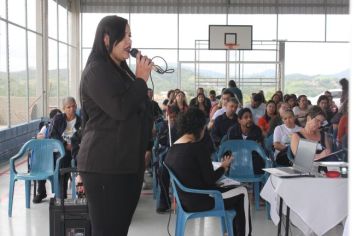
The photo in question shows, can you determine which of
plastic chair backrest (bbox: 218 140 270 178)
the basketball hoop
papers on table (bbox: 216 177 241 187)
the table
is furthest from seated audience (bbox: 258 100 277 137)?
the basketball hoop

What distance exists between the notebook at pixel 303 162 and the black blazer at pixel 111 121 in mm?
1679

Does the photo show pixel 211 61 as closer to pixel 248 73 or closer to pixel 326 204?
pixel 248 73

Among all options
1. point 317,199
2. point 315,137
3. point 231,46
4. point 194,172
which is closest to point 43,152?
point 194,172

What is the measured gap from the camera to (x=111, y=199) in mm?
1767

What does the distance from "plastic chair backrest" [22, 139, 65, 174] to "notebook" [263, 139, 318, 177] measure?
96.1 inches

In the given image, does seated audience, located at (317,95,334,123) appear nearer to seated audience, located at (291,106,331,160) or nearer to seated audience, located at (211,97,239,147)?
seated audience, located at (211,97,239,147)

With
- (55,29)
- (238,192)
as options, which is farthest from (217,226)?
(55,29)

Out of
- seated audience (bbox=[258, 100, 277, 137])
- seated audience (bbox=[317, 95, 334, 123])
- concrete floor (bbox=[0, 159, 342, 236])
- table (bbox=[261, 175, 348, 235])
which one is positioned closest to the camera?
table (bbox=[261, 175, 348, 235])

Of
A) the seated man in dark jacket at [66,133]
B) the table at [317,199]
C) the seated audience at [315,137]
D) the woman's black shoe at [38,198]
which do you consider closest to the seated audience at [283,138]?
the seated audience at [315,137]

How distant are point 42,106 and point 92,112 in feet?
29.7

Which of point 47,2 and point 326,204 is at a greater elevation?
point 47,2

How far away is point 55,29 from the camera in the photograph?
11766mm

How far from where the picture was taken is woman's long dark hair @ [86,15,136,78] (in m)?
1.80

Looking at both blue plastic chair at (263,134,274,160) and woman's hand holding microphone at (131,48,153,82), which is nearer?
woman's hand holding microphone at (131,48,153,82)
